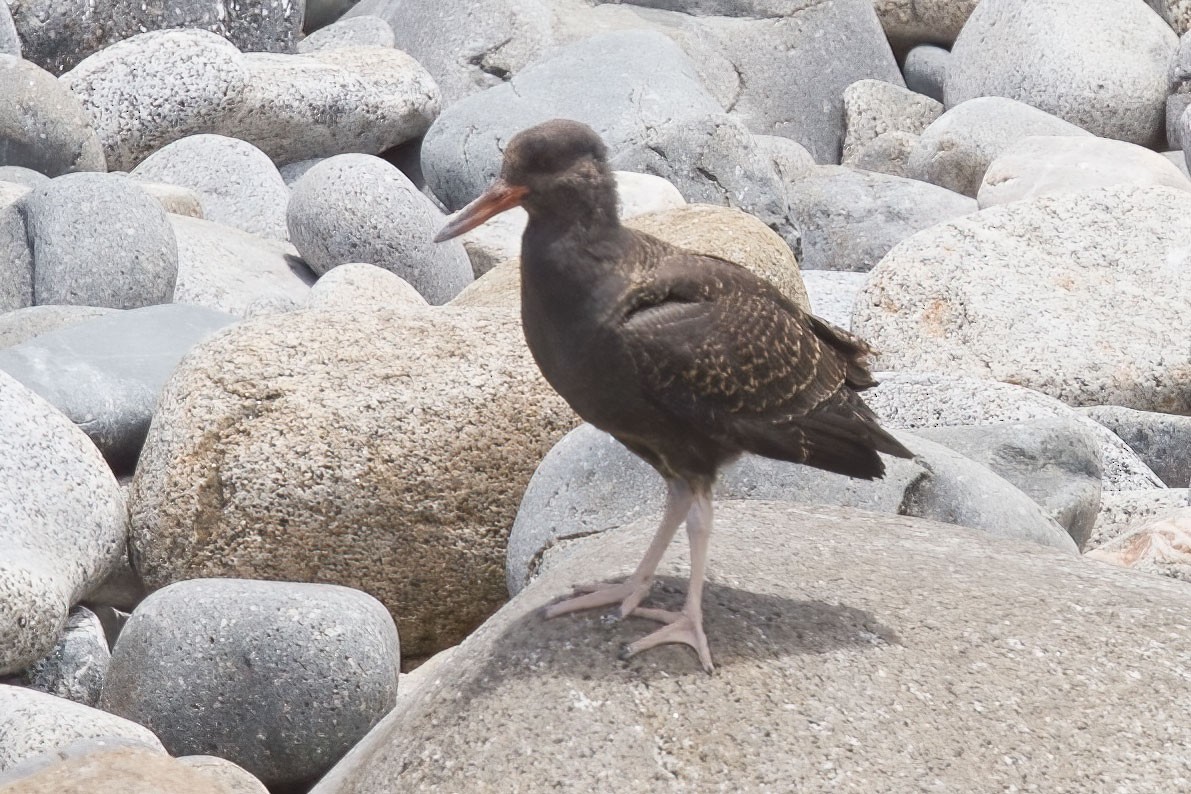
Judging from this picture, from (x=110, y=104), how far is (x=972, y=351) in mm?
7635

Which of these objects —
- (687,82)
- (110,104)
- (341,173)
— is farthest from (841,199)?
(110,104)

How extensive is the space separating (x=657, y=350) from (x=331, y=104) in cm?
1057

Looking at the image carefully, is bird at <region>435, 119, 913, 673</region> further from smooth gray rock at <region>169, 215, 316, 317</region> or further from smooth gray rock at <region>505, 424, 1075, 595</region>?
smooth gray rock at <region>169, 215, 316, 317</region>

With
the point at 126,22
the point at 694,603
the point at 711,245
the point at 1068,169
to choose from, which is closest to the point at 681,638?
the point at 694,603

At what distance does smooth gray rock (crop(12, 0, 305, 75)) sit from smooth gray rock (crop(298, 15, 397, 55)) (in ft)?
2.44

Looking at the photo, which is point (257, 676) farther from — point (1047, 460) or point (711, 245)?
point (711, 245)

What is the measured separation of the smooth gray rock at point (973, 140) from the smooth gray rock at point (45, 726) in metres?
11.9

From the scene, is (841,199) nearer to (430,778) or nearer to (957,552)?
(957,552)

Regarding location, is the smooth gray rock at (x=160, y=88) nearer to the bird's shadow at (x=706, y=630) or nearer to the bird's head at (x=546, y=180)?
the bird's shadow at (x=706, y=630)

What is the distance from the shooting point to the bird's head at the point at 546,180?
421cm

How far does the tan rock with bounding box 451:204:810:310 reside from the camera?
9141mm

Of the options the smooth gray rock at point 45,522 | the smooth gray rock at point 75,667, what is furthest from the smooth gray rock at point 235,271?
the smooth gray rock at point 75,667

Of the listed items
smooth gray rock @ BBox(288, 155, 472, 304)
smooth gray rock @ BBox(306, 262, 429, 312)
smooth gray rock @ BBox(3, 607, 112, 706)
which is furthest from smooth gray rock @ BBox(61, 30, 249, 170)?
smooth gray rock @ BBox(3, 607, 112, 706)

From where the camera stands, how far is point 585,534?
666cm
